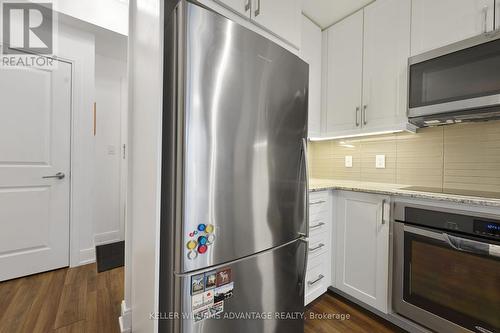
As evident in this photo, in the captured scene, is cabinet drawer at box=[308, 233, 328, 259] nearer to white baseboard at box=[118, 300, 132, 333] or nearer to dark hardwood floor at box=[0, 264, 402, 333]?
dark hardwood floor at box=[0, 264, 402, 333]

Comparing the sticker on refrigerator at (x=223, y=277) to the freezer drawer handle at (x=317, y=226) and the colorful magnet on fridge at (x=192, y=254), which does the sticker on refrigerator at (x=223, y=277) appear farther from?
the freezer drawer handle at (x=317, y=226)

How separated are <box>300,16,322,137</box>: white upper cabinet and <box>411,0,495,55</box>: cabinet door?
0.75 m

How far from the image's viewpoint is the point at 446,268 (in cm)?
126

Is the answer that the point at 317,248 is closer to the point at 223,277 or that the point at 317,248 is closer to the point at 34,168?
the point at 223,277

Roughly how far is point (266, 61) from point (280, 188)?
593 mm

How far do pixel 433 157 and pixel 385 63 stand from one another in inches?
31.8

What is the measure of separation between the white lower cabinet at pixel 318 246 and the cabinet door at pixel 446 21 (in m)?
1.25

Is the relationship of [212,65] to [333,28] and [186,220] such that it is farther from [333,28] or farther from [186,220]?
[333,28]

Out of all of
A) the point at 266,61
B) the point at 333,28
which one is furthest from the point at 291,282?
the point at 333,28

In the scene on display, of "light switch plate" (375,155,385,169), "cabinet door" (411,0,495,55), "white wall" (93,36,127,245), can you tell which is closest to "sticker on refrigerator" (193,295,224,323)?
"light switch plate" (375,155,385,169)

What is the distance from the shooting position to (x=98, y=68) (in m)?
2.81

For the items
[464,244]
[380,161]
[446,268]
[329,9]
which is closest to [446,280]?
[446,268]

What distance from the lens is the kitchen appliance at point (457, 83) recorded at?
1.26m

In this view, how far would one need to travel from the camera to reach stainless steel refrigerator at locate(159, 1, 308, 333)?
2.64 ft
